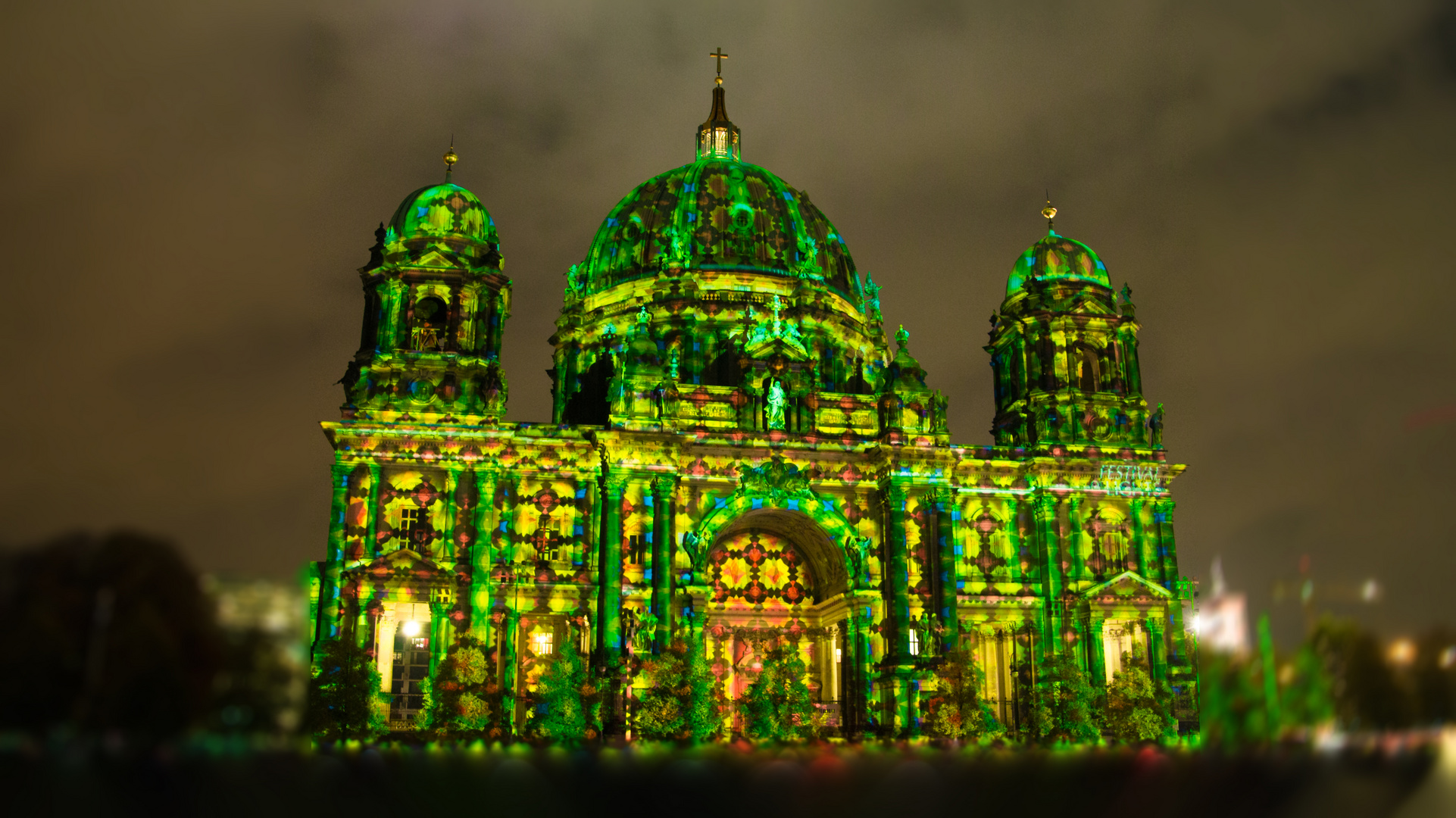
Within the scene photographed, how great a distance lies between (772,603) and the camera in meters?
56.2

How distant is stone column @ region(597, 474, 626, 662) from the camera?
48844 millimetres

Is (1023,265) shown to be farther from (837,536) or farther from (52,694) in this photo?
(52,694)

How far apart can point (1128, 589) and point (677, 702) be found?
21498mm

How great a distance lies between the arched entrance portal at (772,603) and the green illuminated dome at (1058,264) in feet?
57.6

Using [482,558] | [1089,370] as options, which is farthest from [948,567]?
[482,558]

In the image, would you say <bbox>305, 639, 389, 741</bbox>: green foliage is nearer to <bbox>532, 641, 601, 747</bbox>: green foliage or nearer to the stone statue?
<bbox>532, 641, 601, 747</bbox>: green foliage

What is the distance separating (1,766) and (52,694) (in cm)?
144

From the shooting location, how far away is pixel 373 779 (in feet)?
62.2

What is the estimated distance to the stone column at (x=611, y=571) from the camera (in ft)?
160

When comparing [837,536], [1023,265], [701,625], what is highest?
[1023,265]

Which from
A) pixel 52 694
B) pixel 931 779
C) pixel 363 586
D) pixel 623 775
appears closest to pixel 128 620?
pixel 52 694

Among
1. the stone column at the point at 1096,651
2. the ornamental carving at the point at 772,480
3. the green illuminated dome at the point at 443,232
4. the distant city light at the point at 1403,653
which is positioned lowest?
the distant city light at the point at 1403,653

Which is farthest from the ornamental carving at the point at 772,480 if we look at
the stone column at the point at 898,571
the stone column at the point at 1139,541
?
the stone column at the point at 1139,541

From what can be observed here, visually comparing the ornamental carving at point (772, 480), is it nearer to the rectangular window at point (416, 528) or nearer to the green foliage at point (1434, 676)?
the rectangular window at point (416, 528)
